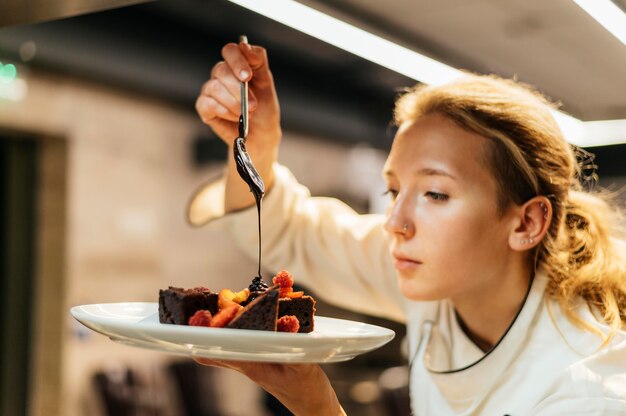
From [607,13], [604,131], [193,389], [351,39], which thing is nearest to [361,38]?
[351,39]

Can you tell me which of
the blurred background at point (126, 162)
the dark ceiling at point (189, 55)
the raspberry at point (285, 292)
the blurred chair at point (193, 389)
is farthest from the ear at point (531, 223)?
the blurred chair at point (193, 389)

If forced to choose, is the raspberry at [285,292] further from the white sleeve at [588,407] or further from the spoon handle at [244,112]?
the white sleeve at [588,407]

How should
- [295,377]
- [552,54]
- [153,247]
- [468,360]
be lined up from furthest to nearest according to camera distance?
1. [153,247]
2. [552,54]
3. [468,360]
4. [295,377]

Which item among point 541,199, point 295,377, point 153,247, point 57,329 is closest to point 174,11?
point 153,247

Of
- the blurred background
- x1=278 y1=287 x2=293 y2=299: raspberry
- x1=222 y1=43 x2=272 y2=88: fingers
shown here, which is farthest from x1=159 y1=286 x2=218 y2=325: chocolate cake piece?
the blurred background

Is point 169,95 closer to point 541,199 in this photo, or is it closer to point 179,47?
point 179,47

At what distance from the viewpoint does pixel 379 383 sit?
5.29 m

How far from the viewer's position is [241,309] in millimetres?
935

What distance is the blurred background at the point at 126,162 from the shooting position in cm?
346

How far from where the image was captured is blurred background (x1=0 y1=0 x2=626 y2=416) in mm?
3459

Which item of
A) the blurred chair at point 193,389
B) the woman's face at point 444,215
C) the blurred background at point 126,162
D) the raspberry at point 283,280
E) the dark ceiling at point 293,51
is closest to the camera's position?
the raspberry at point 283,280

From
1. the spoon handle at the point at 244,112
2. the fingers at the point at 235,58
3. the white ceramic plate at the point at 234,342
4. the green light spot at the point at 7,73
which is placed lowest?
the white ceramic plate at the point at 234,342

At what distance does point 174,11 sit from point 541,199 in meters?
3.09

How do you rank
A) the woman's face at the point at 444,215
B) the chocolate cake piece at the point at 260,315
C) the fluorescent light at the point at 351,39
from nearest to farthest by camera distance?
the chocolate cake piece at the point at 260,315 < the woman's face at the point at 444,215 < the fluorescent light at the point at 351,39
